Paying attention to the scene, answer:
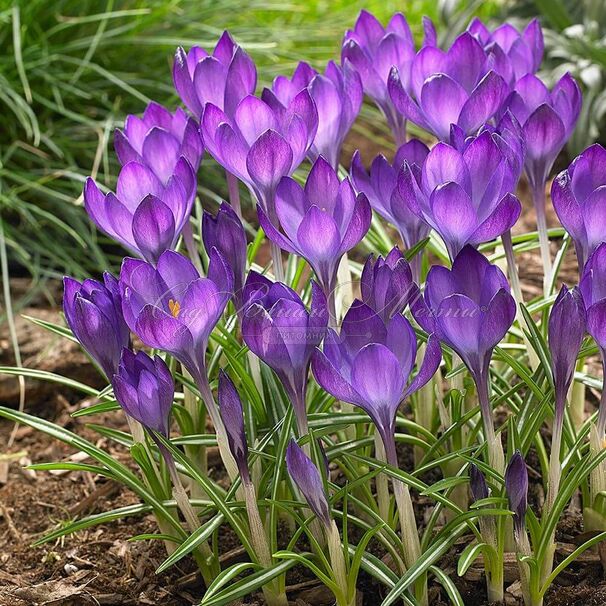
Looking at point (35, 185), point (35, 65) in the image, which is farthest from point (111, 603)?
point (35, 65)

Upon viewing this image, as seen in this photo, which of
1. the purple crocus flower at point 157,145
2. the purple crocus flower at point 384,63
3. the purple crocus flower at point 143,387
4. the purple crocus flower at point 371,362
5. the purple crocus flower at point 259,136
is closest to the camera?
the purple crocus flower at point 371,362

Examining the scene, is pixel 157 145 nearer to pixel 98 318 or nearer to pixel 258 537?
pixel 98 318

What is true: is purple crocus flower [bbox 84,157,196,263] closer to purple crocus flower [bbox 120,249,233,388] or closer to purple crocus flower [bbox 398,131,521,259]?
purple crocus flower [bbox 120,249,233,388]

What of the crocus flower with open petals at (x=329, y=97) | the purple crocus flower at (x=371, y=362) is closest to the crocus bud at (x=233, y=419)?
the purple crocus flower at (x=371, y=362)

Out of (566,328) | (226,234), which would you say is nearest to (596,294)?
(566,328)

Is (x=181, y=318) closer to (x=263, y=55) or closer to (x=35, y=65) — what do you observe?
(x=35, y=65)

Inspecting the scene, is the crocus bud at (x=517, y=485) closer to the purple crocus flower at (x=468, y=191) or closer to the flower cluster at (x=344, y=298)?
the flower cluster at (x=344, y=298)
